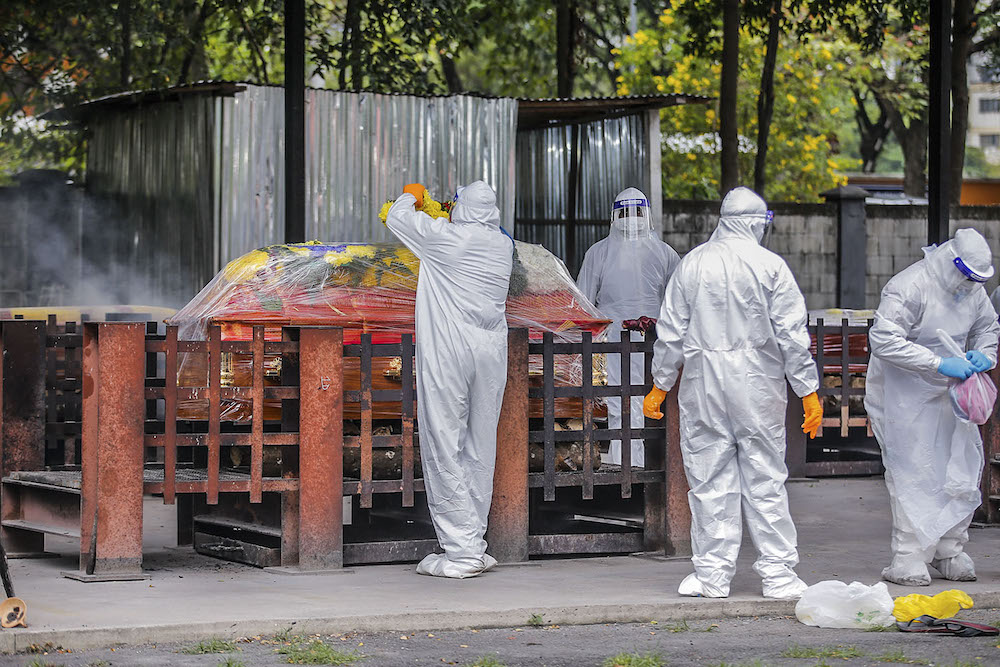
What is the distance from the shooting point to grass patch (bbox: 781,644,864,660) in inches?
225

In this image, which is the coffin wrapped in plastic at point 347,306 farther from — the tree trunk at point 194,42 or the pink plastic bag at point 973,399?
the tree trunk at point 194,42

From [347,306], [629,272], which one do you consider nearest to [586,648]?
[347,306]

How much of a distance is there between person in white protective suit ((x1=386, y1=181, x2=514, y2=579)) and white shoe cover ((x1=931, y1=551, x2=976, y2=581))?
7.79 ft

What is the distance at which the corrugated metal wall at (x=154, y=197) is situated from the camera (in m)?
12.6

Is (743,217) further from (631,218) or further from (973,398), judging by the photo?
(631,218)

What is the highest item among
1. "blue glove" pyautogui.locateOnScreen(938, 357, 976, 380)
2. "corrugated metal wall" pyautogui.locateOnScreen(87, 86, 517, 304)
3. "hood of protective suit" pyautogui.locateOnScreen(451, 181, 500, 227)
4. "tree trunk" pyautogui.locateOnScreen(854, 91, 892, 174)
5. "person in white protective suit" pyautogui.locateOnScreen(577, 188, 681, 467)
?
"tree trunk" pyautogui.locateOnScreen(854, 91, 892, 174)

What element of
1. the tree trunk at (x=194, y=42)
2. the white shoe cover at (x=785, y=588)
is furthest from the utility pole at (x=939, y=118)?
the tree trunk at (x=194, y=42)

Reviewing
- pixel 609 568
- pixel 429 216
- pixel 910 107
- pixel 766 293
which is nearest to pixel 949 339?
pixel 766 293

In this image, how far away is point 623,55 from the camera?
90.5 ft

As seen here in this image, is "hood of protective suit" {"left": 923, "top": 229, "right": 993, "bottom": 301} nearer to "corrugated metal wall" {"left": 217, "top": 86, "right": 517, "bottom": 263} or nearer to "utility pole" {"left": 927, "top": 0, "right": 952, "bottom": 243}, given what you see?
"utility pole" {"left": 927, "top": 0, "right": 952, "bottom": 243}

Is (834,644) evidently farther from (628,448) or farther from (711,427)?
(628,448)

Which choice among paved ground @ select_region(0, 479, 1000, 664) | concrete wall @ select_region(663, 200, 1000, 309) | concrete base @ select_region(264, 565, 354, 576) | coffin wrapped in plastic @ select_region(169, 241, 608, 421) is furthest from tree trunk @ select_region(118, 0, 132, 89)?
concrete base @ select_region(264, 565, 354, 576)

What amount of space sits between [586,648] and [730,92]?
11.4 metres

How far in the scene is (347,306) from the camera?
7938mm
